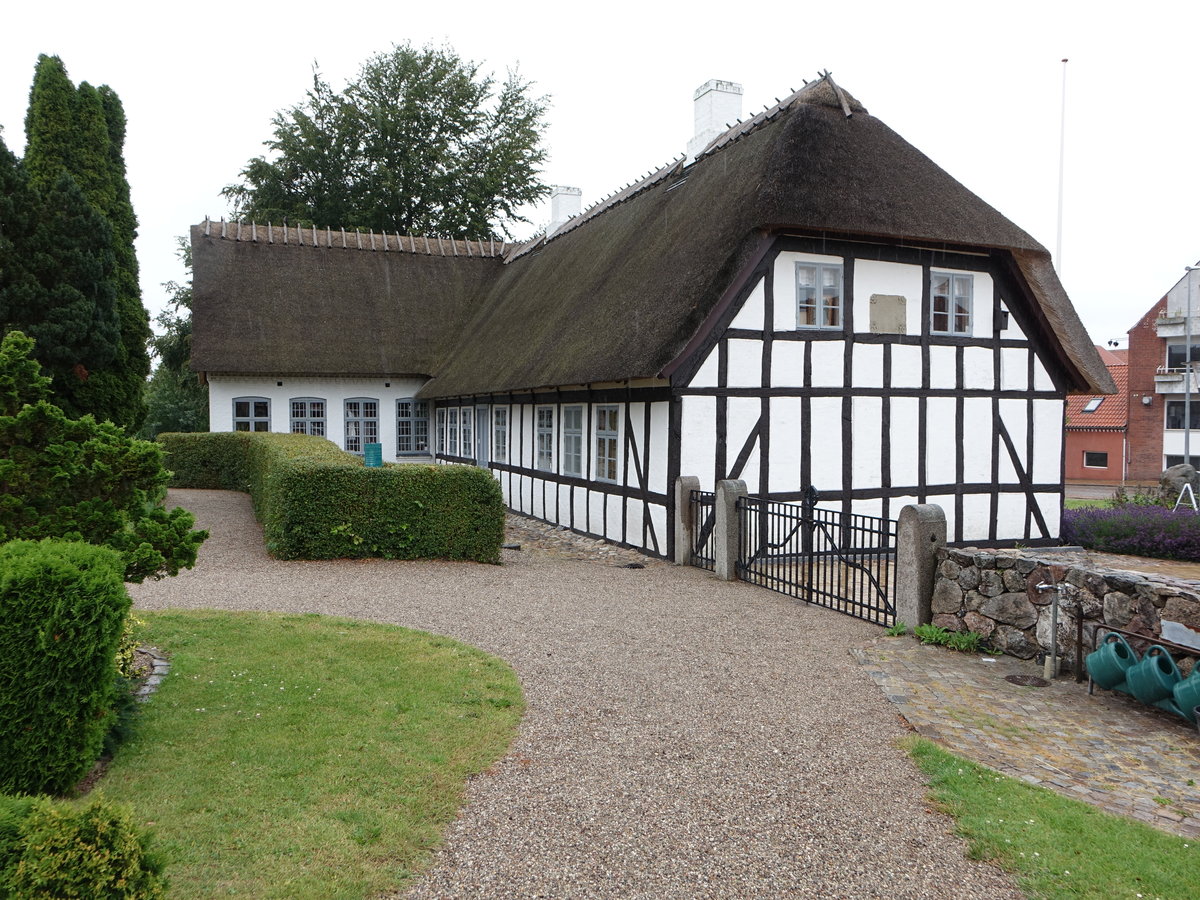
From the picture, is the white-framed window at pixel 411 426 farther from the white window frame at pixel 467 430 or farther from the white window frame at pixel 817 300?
the white window frame at pixel 817 300

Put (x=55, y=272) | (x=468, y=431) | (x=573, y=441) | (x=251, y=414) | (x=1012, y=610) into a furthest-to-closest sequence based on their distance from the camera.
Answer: (x=251, y=414)
(x=468, y=431)
(x=55, y=272)
(x=573, y=441)
(x=1012, y=610)

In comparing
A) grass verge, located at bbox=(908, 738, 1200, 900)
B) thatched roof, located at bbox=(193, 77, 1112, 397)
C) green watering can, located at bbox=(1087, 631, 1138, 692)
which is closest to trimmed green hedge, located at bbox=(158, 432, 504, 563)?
thatched roof, located at bbox=(193, 77, 1112, 397)

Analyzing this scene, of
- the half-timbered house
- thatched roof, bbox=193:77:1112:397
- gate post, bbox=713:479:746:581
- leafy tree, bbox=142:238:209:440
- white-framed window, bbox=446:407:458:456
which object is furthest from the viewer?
leafy tree, bbox=142:238:209:440

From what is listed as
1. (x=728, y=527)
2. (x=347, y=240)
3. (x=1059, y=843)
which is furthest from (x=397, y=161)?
(x=1059, y=843)

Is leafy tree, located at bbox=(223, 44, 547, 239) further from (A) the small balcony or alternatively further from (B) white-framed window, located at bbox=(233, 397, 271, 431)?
(A) the small balcony

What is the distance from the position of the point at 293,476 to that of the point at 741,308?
6.48 m

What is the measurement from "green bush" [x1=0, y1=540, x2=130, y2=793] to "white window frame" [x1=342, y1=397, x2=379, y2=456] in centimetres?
1979

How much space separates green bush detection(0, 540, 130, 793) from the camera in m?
4.03

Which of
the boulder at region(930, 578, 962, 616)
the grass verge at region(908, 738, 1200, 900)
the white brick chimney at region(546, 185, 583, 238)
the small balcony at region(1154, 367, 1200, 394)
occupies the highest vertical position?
the white brick chimney at region(546, 185, 583, 238)

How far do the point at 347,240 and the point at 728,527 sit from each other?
1907 centimetres

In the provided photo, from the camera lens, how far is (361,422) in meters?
23.9

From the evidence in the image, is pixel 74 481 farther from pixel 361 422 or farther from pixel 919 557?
pixel 361 422

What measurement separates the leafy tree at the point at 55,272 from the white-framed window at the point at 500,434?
297 inches

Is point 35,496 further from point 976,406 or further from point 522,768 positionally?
point 976,406
